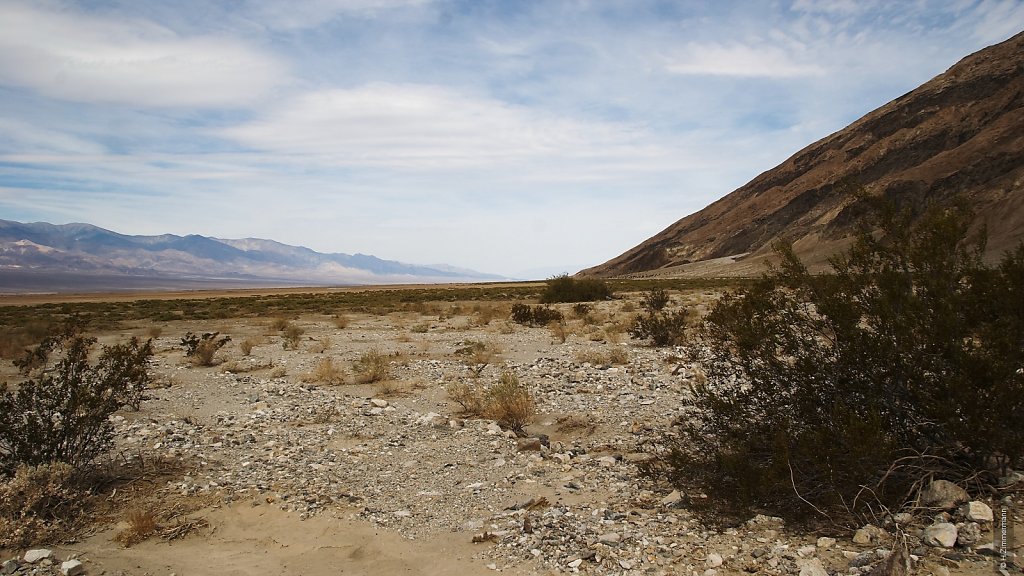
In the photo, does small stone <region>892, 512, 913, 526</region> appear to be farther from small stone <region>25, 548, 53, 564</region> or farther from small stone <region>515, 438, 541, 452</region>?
small stone <region>25, 548, 53, 564</region>

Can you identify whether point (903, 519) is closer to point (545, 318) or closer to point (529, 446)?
point (529, 446)

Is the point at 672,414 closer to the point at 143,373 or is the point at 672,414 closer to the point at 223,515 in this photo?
the point at 223,515

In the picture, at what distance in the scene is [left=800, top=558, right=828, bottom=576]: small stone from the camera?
4117 millimetres

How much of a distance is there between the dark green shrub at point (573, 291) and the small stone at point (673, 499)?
33184mm

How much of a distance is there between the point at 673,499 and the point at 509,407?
12.3ft

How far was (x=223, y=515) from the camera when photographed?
6.14 m

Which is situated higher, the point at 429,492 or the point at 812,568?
the point at 812,568

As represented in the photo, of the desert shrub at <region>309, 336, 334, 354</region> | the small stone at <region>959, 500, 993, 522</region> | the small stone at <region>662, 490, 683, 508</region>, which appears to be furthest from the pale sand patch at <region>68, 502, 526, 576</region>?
the desert shrub at <region>309, 336, 334, 354</region>

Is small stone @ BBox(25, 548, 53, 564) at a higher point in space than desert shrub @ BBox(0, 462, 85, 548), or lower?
lower

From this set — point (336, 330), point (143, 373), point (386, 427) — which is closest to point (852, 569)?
point (386, 427)

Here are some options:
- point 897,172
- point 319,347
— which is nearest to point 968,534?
point 319,347

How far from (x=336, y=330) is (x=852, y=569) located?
24.0 meters

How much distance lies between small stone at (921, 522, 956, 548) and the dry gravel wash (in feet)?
0.24

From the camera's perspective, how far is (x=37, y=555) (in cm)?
504
